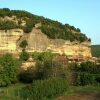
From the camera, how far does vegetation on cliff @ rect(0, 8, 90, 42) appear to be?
78.0m

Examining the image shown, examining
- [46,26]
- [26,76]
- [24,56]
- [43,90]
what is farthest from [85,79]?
[46,26]

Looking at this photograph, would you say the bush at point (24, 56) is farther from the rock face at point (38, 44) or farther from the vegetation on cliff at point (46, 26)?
the vegetation on cliff at point (46, 26)

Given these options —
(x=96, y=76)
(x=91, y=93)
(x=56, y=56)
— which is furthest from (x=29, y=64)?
(x=91, y=93)

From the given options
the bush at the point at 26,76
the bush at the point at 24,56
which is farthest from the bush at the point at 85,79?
the bush at the point at 24,56

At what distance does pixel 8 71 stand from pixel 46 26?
27524mm

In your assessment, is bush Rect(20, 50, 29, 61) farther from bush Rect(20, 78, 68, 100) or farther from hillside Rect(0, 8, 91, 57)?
bush Rect(20, 78, 68, 100)

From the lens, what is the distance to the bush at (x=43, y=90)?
3975cm

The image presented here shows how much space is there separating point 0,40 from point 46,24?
12948 mm

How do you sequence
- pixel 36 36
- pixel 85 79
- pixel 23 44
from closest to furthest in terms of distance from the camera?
pixel 85 79, pixel 23 44, pixel 36 36

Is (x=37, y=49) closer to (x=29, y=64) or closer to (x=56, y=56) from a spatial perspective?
(x=56, y=56)

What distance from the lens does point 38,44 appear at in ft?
258

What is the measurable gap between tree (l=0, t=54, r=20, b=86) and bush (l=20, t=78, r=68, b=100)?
46.1ft

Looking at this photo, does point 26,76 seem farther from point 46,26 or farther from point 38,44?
point 46,26

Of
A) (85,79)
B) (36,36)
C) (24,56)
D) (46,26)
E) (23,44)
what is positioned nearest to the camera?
(85,79)
